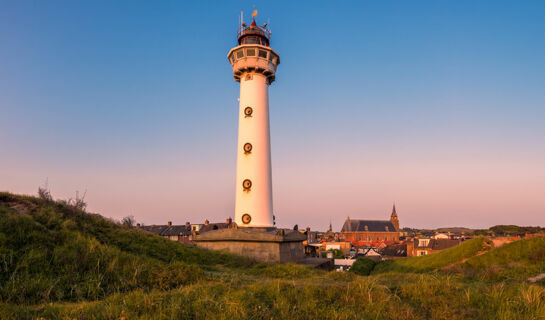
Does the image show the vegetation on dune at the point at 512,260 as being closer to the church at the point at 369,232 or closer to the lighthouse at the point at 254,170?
the lighthouse at the point at 254,170

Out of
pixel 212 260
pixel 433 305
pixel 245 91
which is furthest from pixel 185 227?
pixel 433 305

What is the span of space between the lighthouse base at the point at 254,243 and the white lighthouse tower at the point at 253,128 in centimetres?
228

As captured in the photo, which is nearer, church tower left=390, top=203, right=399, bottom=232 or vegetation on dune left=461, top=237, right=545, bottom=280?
vegetation on dune left=461, top=237, right=545, bottom=280

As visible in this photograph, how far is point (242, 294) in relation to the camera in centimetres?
707

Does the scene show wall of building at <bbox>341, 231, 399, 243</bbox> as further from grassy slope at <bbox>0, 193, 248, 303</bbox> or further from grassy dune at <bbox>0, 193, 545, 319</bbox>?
grassy slope at <bbox>0, 193, 248, 303</bbox>

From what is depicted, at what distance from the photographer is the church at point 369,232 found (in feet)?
390

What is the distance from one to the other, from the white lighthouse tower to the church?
97897mm

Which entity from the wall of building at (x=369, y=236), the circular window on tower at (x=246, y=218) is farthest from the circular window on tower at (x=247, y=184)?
the wall of building at (x=369, y=236)

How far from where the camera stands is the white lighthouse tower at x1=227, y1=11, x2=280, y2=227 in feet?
94.3

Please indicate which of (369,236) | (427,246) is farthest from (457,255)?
(369,236)

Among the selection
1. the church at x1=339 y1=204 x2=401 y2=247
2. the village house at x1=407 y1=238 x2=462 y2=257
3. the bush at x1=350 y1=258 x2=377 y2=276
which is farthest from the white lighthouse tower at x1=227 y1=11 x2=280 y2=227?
the church at x1=339 y1=204 x2=401 y2=247

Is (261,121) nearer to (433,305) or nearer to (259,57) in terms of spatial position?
(259,57)

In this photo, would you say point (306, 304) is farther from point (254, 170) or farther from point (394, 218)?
point (394, 218)

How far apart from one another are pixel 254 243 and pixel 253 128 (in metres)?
11.1
